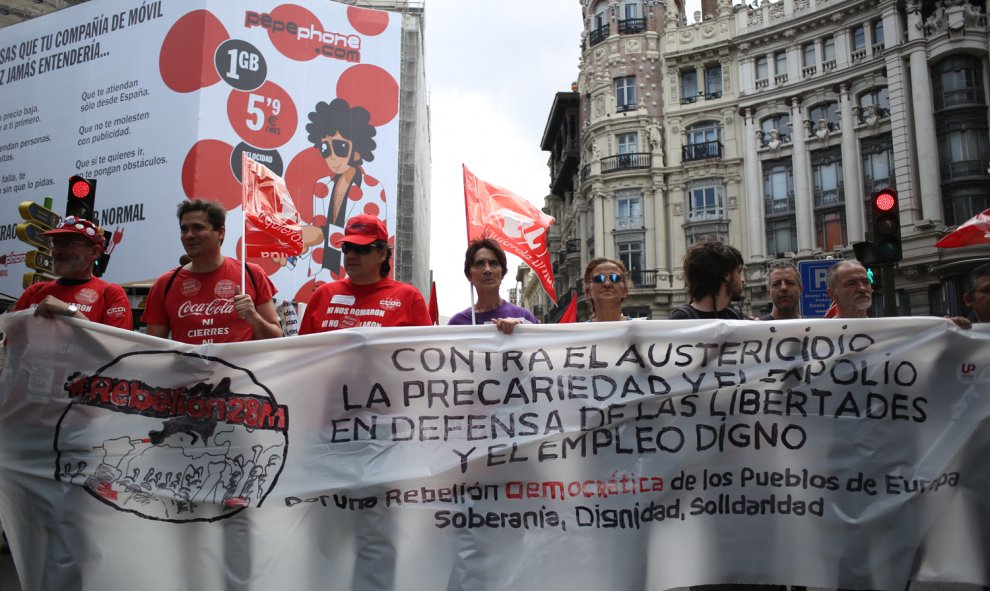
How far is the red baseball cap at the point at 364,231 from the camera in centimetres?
413

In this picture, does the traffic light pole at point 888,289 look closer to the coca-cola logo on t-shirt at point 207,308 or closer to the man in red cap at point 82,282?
the coca-cola logo on t-shirt at point 207,308

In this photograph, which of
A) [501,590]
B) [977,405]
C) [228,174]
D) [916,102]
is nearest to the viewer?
[501,590]

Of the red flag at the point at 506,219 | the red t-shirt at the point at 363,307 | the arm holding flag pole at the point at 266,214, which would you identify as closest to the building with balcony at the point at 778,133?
the red flag at the point at 506,219

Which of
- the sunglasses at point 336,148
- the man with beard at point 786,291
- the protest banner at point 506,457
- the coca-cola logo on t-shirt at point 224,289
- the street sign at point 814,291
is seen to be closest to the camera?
the protest banner at point 506,457

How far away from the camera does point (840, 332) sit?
356 centimetres

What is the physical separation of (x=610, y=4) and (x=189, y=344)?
36662 millimetres

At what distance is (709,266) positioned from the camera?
3824mm

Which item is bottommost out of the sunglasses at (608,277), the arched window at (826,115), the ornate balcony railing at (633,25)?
the sunglasses at (608,277)

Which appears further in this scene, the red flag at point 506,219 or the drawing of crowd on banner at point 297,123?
the drawing of crowd on banner at point 297,123

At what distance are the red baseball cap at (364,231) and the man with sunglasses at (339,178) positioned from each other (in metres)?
17.3

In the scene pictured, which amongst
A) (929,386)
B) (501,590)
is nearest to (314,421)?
(501,590)

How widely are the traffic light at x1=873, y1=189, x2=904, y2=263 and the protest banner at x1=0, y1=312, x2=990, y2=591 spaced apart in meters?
4.75

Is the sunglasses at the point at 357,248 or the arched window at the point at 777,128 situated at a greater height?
the arched window at the point at 777,128

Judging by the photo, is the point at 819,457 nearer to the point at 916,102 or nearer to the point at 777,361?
the point at 777,361
